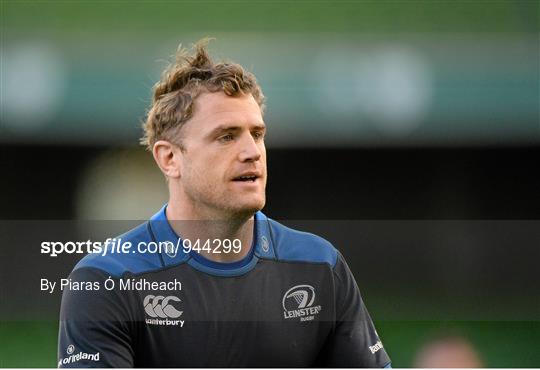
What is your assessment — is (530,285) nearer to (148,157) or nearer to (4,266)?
(148,157)

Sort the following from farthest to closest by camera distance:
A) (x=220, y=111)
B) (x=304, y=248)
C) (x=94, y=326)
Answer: (x=304, y=248) → (x=220, y=111) → (x=94, y=326)

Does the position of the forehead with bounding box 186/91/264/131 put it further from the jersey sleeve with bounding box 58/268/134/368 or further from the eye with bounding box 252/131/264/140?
the jersey sleeve with bounding box 58/268/134/368

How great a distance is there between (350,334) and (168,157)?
0.85 meters

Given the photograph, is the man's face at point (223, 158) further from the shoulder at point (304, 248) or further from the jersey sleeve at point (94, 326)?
the jersey sleeve at point (94, 326)

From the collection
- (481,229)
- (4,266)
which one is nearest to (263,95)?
(481,229)

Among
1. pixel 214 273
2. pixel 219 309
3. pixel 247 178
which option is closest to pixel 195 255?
pixel 214 273

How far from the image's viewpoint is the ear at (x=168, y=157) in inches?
103

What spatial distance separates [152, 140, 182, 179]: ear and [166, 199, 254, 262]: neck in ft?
0.35

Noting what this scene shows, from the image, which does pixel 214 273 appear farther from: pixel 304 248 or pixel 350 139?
pixel 350 139

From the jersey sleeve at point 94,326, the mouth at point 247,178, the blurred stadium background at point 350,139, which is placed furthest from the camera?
the blurred stadium background at point 350,139

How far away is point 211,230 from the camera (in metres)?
2.61

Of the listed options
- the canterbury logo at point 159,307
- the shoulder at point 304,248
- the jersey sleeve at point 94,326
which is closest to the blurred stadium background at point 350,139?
the shoulder at point 304,248

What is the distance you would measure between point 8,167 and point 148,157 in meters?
0.48

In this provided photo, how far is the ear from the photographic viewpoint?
262 cm
